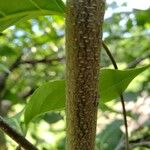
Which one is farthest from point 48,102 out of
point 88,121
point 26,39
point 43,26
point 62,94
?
point 26,39

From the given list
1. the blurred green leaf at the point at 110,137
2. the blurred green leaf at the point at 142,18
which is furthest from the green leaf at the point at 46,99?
the blurred green leaf at the point at 142,18

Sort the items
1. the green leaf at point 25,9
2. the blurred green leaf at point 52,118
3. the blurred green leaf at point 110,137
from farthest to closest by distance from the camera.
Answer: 1. the blurred green leaf at point 52,118
2. the blurred green leaf at point 110,137
3. the green leaf at point 25,9

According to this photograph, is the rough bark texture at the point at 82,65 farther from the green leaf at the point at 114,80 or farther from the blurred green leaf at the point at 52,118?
the blurred green leaf at the point at 52,118

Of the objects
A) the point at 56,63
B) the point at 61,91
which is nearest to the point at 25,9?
the point at 61,91

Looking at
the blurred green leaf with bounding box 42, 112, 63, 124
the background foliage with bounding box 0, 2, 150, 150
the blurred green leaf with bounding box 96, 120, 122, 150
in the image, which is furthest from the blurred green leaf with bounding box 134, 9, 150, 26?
the blurred green leaf with bounding box 42, 112, 63, 124

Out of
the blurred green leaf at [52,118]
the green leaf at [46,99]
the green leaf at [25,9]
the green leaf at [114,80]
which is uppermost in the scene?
the blurred green leaf at [52,118]

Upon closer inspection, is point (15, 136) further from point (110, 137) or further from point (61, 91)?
point (110, 137)

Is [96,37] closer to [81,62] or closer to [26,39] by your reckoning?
[81,62]
